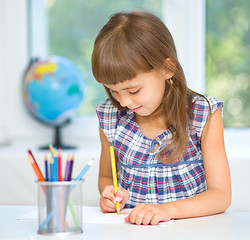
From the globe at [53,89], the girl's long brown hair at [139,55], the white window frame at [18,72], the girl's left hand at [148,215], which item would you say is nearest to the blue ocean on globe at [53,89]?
the globe at [53,89]

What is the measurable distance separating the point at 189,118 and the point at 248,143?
1000 millimetres

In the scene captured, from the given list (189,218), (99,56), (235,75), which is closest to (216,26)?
(235,75)

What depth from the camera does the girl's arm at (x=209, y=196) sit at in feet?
2.90

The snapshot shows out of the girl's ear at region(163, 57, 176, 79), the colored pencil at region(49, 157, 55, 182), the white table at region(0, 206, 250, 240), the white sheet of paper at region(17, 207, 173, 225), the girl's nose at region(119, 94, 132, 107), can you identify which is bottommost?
the white sheet of paper at region(17, 207, 173, 225)

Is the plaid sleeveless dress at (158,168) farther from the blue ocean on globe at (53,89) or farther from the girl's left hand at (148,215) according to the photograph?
the blue ocean on globe at (53,89)

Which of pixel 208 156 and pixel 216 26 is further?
pixel 216 26

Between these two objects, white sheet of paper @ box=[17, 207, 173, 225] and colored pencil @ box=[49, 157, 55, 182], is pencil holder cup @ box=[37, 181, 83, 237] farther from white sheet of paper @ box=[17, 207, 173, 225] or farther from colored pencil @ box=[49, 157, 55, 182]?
white sheet of paper @ box=[17, 207, 173, 225]

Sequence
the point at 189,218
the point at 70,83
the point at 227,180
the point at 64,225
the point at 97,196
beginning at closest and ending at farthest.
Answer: the point at 64,225
the point at 189,218
the point at 227,180
the point at 97,196
the point at 70,83

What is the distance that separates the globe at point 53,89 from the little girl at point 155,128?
769 mm

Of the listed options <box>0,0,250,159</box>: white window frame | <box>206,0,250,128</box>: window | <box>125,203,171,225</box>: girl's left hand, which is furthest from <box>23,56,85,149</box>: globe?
<box>125,203,171,225</box>: girl's left hand

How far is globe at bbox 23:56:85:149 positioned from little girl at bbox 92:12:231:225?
30.3 inches

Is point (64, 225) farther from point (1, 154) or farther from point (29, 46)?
point (29, 46)

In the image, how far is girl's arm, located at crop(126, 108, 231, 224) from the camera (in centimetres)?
88

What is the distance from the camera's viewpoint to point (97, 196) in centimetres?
187
